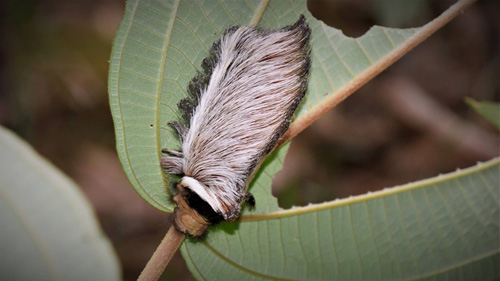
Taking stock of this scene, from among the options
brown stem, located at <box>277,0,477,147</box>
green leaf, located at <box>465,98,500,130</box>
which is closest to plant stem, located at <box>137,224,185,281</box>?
brown stem, located at <box>277,0,477,147</box>

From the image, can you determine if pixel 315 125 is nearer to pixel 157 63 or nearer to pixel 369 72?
pixel 369 72

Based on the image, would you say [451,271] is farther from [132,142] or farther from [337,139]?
[337,139]

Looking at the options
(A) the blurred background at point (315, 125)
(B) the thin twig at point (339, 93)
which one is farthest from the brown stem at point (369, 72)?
(A) the blurred background at point (315, 125)

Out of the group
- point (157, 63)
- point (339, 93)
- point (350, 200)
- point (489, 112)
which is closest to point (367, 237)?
point (350, 200)

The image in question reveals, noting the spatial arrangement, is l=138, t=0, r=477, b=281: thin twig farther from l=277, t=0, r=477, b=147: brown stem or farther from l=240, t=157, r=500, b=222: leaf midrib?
l=240, t=157, r=500, b=222: leaf midrib

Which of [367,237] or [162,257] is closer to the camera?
[162,257]
